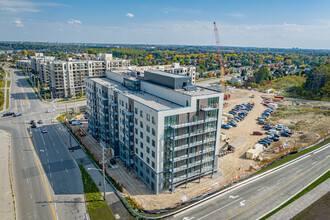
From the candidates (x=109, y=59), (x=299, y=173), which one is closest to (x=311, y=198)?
(x=299, y=173)

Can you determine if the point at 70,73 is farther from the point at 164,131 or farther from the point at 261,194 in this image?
the point at 261,194

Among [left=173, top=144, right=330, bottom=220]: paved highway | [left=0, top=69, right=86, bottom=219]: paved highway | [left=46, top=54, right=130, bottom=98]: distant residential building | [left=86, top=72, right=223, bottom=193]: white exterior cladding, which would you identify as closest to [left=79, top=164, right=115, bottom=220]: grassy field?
[left=0, top=69, right=86, bottom=219]: paved highway

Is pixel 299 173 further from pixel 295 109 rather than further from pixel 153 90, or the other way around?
pixel 295 109

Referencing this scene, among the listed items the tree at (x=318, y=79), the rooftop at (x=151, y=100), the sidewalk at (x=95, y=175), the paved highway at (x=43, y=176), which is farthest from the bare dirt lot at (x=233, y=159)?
the tree at (x=318, y=79)

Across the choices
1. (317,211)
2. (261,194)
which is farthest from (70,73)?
(317,211)

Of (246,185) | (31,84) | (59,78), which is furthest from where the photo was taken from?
(31,84)

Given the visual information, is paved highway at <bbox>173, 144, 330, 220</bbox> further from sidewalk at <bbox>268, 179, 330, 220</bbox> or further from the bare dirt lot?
the bare dirt lot
